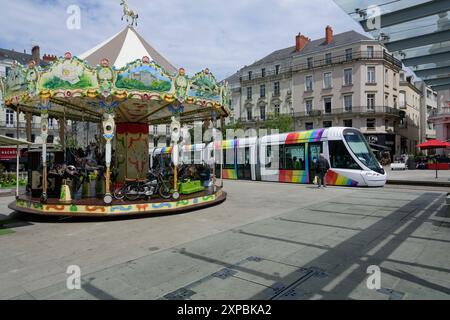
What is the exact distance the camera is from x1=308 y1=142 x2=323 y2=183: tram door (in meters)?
16.5

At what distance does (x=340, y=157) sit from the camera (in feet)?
51.3

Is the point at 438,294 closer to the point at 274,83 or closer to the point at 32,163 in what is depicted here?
the point at 32,163

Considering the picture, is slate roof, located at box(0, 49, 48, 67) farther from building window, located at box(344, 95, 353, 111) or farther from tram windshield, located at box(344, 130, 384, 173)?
tram windshield, located at box(344, 130, 384, 173)

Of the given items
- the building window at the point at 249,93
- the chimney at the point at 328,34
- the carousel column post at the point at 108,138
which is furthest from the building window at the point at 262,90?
the carousel column post at the point at 108,138

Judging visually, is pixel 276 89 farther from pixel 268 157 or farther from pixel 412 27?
pixel 412 27

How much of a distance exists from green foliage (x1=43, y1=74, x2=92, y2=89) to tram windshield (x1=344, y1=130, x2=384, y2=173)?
11850 millimetres

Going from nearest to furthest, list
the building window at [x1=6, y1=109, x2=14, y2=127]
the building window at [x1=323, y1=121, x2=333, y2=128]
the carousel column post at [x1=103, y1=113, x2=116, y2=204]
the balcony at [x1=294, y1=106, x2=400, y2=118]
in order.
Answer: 1. the carousel column post at [x1=103, y1=113, x2=116, y2=204]
2. the balcony at [x1=294, y1=106, x2=400, y2=118]
3. the building window at [x1=6, y1=109, x2=14, y2=127]
4. the building window at [x1=323, y1=121, x2=333, y2=128]

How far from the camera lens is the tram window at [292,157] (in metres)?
17.5

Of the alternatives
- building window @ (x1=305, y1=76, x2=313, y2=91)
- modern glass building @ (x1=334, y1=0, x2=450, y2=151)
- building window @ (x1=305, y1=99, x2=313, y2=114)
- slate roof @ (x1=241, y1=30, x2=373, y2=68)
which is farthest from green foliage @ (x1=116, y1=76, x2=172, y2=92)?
building window @ (x1=305, y1=76, x2=313, y2=91)

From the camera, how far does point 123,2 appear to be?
1208cm

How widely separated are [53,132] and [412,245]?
4696 centimetres

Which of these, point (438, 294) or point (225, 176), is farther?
point (225, 176)

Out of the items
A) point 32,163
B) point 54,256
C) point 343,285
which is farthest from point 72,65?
point 343,285

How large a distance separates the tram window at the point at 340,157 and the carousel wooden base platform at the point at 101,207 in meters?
8.53
